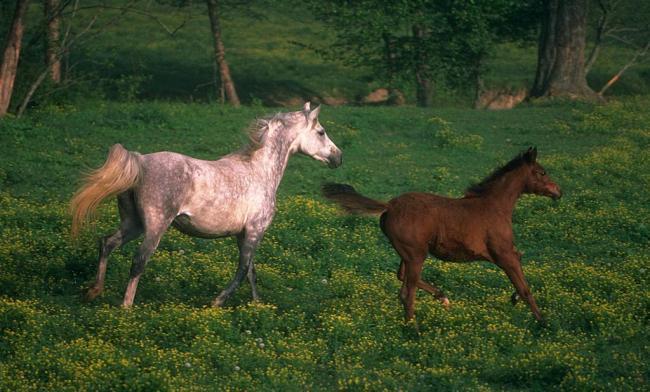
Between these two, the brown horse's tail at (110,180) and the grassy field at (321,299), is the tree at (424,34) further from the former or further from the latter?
the brown horse's tail at (110,180)

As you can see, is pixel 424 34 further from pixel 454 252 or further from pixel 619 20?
pixel 454 252

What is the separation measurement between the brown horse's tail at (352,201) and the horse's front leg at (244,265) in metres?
1.23

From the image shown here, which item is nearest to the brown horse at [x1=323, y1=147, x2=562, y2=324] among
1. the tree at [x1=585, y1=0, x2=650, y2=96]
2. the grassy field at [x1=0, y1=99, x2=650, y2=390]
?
the grassy field at [x1=0, y1=99, x2=650, y2=390]

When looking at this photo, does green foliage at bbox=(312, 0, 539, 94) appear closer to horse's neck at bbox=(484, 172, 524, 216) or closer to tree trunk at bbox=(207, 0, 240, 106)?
tree trunk at bbox=(207, 0, 240, 106)

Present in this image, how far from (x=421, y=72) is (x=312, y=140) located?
26.5 m

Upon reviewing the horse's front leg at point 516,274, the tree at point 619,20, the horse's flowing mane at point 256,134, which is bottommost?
the tree at point 619,20

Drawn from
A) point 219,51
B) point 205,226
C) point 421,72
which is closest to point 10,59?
point 219,51

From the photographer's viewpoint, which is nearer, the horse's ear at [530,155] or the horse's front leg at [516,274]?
the horse's front leg at [516,274]

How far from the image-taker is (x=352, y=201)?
13406 mm

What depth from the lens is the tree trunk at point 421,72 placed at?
40.8 meters

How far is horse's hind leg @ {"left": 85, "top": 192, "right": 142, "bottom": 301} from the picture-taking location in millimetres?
13391

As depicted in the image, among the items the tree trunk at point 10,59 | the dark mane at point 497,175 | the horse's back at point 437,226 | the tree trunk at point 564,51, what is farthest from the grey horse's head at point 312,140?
the tree trunk at point 564,51

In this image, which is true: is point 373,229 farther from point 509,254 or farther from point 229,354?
point 229,354

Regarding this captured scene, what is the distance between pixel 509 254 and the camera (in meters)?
13.3
